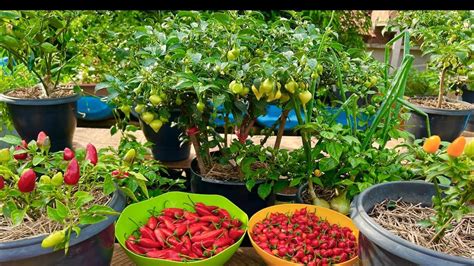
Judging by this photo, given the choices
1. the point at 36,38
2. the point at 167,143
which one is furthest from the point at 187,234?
the point at 36,38

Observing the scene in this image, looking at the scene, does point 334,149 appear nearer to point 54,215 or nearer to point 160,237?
point 160,237

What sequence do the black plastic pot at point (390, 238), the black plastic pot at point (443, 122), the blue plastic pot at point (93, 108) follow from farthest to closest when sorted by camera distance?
the blue plastic pot at point (93, 108), the black plastic pot at point (443, 122), the black plastic pot at point (390, 238)

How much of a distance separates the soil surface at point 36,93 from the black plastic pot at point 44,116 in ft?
0.20

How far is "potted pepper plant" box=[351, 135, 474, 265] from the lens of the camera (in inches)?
24.9

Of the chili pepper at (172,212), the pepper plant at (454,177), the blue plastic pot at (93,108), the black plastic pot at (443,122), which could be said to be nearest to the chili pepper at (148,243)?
the chili pepper at (172,212)

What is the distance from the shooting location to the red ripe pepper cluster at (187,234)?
0.86m

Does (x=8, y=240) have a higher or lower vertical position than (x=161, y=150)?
higher

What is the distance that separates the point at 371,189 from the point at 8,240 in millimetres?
679

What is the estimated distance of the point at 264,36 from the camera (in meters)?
1.16

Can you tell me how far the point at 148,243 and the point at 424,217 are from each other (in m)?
0.58

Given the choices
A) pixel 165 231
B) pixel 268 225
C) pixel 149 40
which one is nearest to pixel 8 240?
pixel 165 231

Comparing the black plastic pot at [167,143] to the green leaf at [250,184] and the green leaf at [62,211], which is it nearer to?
the green leaf at [250,184]

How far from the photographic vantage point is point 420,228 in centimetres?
74
